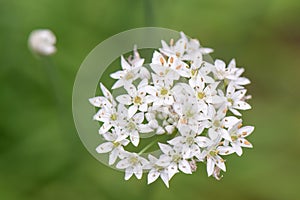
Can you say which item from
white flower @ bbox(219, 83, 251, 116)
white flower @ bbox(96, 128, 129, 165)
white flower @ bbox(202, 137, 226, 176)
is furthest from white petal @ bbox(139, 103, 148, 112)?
white flower @ bbox(219, 83, 251, 116)

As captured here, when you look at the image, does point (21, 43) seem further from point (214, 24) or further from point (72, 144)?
point (214, 24)

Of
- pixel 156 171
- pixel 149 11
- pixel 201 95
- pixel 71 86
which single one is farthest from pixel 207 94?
pixel 71 86

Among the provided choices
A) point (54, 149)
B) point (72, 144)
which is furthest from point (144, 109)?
point (54, 149)

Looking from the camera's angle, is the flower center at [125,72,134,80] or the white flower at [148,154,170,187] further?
the flower center at [125,72,134,80]

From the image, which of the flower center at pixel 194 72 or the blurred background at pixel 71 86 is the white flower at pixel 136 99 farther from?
the blurred background at pixel 71 86

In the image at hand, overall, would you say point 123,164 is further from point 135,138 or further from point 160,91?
point 160,91

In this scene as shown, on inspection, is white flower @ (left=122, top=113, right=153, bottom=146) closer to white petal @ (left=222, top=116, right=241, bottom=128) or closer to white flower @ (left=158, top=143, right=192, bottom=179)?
white flower @ (left=158, top=143, right=192, bottom=179)

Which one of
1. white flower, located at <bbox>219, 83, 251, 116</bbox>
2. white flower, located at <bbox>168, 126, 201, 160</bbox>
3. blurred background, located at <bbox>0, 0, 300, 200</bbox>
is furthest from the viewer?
blurred background, located at <bbox>0, 0, 300, 200</bbox>

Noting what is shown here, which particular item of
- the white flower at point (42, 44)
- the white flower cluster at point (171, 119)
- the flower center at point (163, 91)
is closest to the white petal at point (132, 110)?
the white flower cluster at point (171, 119)
